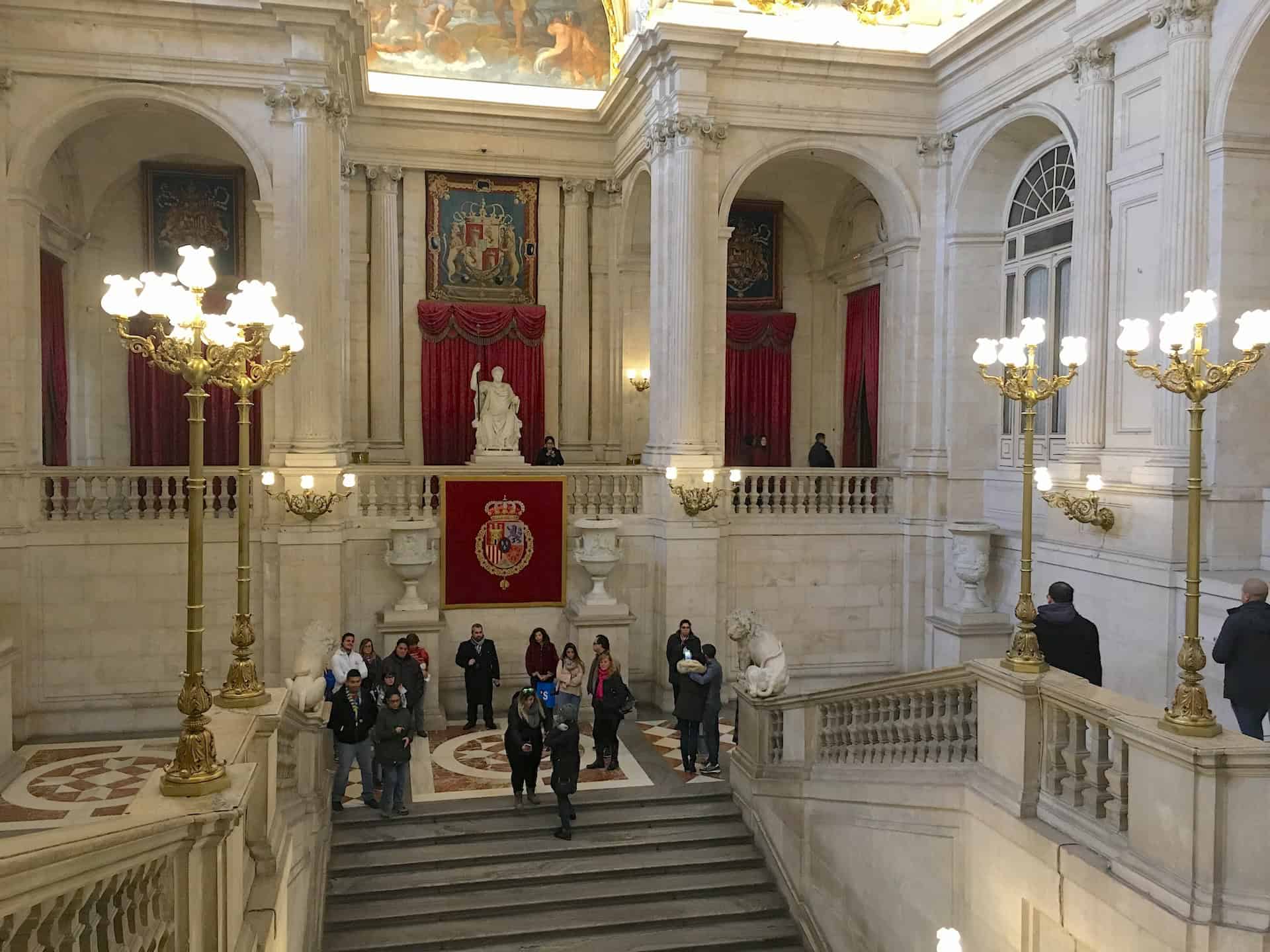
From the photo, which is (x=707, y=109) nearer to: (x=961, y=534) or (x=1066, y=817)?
(x=961, y=534)

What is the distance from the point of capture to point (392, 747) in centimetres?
1038

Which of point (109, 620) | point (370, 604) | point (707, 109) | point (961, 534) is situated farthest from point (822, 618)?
point (109, 620)

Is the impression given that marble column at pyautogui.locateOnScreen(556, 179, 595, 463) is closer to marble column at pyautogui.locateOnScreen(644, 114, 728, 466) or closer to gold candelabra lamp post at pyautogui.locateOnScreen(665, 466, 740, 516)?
marble column at pyautogui.locateOnScreen(644, 114, 728, 466)

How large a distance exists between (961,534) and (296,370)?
9577 mm

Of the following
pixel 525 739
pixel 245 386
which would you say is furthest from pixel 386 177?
pixel 245 386

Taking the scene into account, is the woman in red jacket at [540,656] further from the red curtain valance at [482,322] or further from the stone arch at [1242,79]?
the stone arch at [1242,79]

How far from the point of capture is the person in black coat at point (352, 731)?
1042 centimetres

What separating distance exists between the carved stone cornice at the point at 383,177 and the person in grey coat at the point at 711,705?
1093 cm

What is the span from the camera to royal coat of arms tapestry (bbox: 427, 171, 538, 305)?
19094 millimetres

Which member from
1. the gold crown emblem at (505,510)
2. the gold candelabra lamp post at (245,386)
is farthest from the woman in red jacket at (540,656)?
the gold candelabra lamp post at (245,386)

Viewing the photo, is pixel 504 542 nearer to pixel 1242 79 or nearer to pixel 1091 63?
pixel 1091 63

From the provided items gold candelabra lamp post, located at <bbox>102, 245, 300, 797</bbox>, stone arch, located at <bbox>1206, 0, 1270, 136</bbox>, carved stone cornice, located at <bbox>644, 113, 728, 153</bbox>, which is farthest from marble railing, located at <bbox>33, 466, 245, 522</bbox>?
stone arch, located at <bbox>1206, 0, 1270, 136</bbox>

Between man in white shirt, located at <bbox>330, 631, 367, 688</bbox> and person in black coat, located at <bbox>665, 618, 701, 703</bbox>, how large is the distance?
3.53 m

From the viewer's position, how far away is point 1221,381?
21.7 feet
